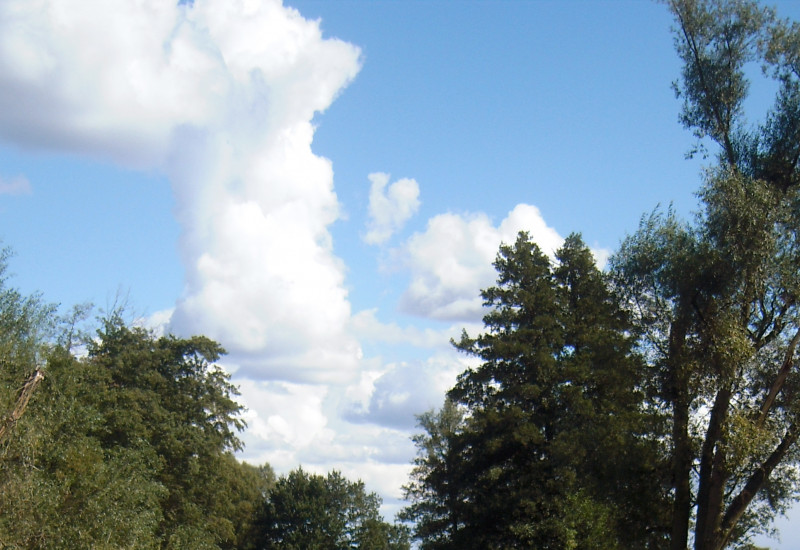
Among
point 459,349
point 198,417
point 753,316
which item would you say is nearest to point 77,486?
point 198,417

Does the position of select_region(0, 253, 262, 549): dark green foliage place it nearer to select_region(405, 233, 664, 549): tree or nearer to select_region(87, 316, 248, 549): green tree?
select_region(87, 316, 248, 549): green tree

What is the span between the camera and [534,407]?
44531 millimetres

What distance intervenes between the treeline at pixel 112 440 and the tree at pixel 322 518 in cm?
1707

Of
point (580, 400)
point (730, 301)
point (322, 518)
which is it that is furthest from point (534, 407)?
point (322, 518)

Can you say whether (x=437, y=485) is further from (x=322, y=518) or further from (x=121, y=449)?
(x=322, y=518)

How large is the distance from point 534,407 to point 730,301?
21.8 m

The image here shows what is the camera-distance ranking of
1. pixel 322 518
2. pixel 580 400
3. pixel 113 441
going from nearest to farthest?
1. pixel 580 400
2. pixel 113 441
3. pixel 322 518

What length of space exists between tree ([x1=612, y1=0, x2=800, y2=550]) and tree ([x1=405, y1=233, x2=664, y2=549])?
6.94m

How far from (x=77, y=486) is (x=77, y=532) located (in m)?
2.69

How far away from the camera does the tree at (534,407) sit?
3931cm

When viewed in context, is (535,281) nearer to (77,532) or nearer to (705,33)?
(705,33)

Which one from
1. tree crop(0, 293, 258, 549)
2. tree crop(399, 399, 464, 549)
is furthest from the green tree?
tree crop(399, 399, 464, 549)

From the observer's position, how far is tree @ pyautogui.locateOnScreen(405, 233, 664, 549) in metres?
39.3

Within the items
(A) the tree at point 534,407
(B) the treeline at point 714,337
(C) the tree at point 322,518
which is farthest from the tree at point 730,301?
(C) the tree at point 322,518
